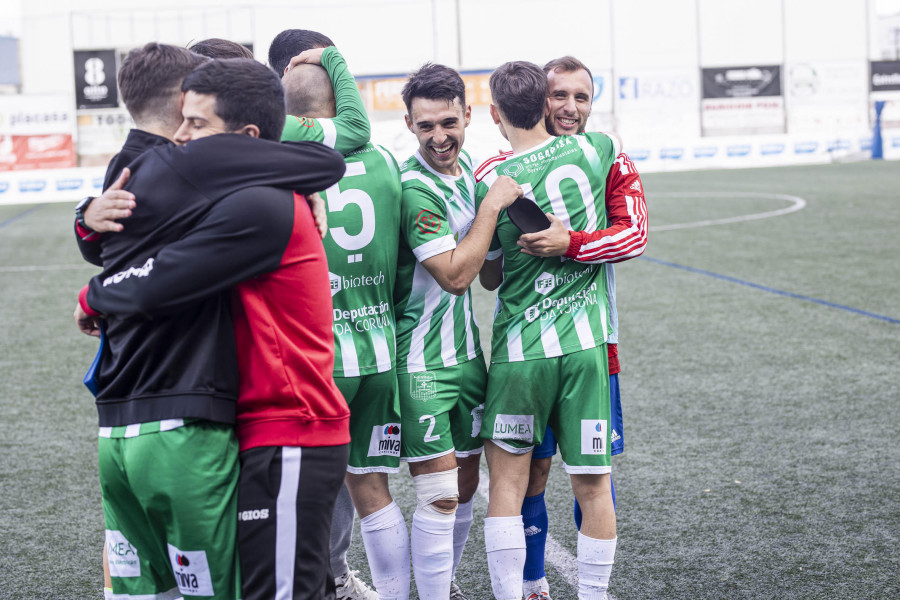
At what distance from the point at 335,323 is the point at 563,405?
2.47 ft

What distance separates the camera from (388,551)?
2982mm

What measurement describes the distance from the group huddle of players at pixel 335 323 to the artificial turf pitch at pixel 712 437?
0.70 meters

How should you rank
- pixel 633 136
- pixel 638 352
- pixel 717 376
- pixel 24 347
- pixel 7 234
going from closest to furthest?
1. pixel 717 376
2. pixel 638 352
3. pixel 24 347
4. pixel 7 234
5. pixel 633 136

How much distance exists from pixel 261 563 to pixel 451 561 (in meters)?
1.12

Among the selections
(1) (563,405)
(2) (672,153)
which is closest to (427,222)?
(1) (563,405)

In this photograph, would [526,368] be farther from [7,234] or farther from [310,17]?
[310,17]

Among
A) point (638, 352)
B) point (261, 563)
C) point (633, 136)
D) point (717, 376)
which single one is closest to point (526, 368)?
point (261, 563)

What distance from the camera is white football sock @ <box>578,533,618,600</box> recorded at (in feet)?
9.71

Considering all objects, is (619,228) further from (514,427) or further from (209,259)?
(209,259)

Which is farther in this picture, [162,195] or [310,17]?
[310,17]

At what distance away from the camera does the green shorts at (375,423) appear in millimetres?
2879

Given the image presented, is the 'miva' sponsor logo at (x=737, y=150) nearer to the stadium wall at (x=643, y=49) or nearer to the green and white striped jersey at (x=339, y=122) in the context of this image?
the stadium wall at (x=643, y=49)

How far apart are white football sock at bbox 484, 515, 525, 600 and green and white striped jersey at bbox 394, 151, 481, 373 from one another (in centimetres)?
53

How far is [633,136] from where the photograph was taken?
33.5 metres
